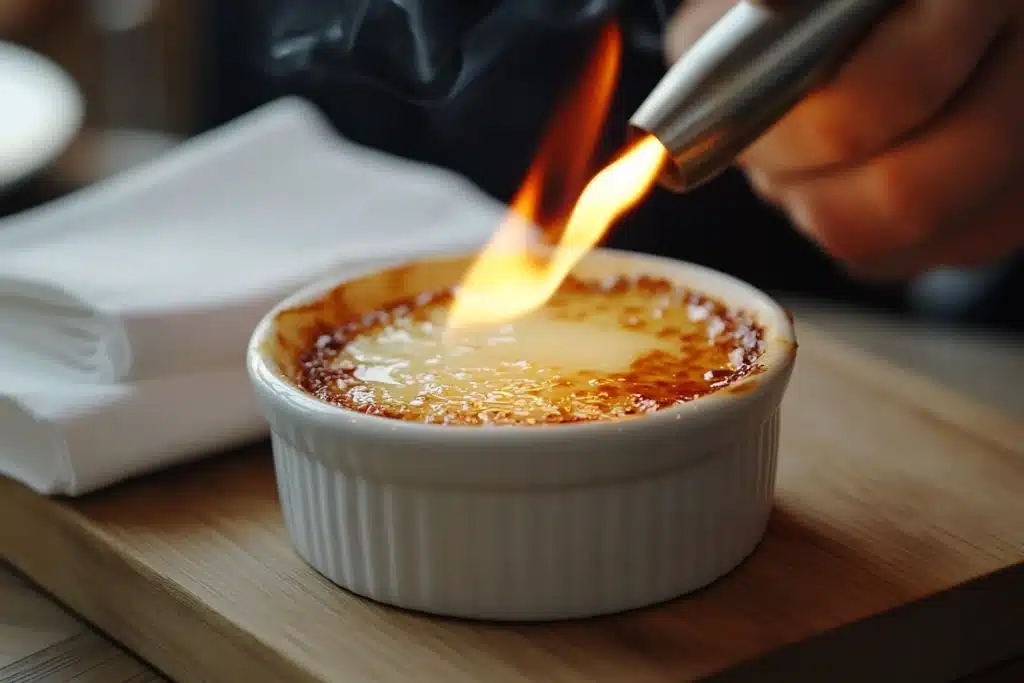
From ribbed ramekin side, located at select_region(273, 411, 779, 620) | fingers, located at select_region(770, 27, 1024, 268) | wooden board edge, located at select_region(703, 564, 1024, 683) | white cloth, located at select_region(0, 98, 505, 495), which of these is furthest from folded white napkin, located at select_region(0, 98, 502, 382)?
wooden board edge, located at select_region(703, 564, 1024, 683)

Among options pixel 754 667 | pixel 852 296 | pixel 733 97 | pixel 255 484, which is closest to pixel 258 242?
pixel 255 484

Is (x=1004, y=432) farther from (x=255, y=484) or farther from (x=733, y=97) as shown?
(x=255, y=484)

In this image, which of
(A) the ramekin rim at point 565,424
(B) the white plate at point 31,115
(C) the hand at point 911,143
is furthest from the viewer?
(B) the white plate at point 31,115

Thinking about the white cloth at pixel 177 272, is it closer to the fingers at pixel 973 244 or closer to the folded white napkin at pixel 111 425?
the folded white napkin at pixel 111 425

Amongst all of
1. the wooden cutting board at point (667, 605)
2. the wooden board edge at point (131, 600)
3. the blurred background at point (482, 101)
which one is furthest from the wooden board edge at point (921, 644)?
the blurred background at point (482, 101)

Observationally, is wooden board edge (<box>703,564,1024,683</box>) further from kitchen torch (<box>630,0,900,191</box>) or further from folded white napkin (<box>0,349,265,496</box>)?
folded white napkin (<box>0,349,265,496</box>)

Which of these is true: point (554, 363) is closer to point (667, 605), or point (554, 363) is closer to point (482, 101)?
point (667, 605)
